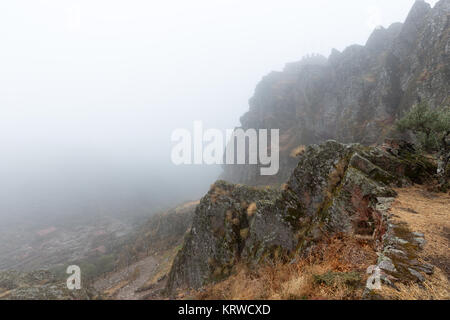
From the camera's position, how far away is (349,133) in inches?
2506

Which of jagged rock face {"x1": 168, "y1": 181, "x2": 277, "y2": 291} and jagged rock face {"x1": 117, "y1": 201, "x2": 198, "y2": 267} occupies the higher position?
jagged rock face {"x1": 168, "y1": 181, "x2": 277, "y2": 291}

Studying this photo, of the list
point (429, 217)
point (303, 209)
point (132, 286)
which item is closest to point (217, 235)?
point (303, 209)

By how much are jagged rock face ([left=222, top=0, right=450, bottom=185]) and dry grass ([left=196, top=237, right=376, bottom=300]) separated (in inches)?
1938

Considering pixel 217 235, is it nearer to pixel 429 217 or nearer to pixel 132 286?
pixel 429 217

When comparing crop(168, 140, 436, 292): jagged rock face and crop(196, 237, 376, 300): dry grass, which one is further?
crop(168, 140, 436, 292): jagged rock face

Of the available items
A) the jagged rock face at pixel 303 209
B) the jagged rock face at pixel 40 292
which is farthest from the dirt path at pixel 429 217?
the jagged rock face at pixel 40 292

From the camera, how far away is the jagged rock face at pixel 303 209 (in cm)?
877

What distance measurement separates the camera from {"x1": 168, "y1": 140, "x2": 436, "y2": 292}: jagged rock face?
8.77 m

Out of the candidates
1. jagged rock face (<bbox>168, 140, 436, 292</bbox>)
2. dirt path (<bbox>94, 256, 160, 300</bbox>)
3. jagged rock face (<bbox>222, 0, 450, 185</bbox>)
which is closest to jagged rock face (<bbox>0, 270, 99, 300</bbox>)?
jagged rock face (<bbox>168, 140, 436, 292</bbox>)

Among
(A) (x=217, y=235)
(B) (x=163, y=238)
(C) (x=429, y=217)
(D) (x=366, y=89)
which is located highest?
(D) (x=366, y=89)

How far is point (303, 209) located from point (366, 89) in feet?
245

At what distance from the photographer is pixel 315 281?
512 cm

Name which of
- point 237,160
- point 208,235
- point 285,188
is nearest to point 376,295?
point 285,188

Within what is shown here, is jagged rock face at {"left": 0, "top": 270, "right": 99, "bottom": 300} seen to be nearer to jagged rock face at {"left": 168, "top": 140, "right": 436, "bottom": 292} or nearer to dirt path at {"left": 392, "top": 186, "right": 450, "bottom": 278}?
jagged rock face at {"left": 168, "top": 140, "right": 436, "bottom": 292}
